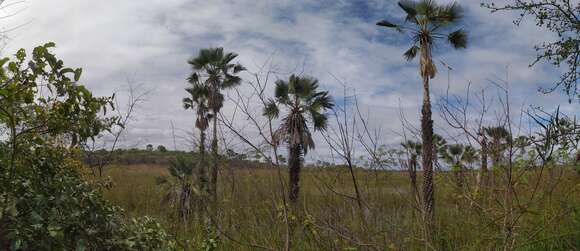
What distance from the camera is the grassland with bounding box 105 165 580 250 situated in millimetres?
3799

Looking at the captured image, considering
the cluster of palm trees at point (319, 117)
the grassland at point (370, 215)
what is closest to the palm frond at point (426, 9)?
the cluster of palm trees at point (319, 117)

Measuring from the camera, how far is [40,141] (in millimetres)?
3080

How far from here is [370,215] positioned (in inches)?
158

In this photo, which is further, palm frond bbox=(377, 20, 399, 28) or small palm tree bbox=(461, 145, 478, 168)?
palm frond bbox=(377, 20, 399, 28)

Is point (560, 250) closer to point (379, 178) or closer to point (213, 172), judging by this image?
point (379, 178)

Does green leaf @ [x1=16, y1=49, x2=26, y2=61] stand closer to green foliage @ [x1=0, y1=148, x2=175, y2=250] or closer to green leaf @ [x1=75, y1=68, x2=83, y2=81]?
green leaf @ [x1=75, y1=68, x2=83, y2=81]

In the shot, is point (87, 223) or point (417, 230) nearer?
point (87, 223)

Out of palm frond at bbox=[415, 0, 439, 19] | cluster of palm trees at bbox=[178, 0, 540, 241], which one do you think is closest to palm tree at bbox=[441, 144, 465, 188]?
cluster of palm trees at bbox=[178, 0, 540, 241]

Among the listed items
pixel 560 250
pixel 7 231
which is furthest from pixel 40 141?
pixel 560 250

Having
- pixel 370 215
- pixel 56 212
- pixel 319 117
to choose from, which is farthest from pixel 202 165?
pixel 319 117

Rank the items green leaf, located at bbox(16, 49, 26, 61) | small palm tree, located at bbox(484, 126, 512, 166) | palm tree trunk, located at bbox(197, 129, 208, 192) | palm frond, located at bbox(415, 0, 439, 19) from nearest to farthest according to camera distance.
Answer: green leaf, located at bbox(16, 49, 26, 61) < small palm tree, located at bbox(484, 126, 512, 166) < palm tree trunk, located at bbox(197, 129, 208, 192) < palm frond, located at bbox(415, 0, 439, 19)

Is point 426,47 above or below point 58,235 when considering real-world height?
above

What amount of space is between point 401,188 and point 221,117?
2.13 meters

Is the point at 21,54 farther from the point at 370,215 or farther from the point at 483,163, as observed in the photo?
the point at 483,163
